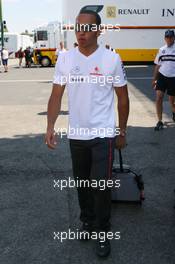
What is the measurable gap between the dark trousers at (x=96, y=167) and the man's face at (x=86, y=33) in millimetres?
788

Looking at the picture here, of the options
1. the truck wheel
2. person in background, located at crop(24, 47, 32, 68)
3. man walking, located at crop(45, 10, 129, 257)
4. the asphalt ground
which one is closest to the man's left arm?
man walking, located at crop(45, 10, 129, 257)

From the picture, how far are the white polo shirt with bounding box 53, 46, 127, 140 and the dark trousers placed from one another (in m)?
0.08

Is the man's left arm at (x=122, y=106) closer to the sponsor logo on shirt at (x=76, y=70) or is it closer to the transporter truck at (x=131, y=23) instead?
the sponsor logo on shirt at (x=76, y=70)

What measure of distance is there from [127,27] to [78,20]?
15442 millimetres

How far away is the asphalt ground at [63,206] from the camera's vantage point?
11.7 feet

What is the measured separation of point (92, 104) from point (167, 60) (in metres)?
5.07

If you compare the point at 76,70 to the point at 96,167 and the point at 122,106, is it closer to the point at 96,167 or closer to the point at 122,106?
the point at 122,106

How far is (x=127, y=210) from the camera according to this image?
436cm

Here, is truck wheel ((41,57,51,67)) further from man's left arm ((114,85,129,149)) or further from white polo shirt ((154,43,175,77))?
man's left arm ((114,85,129,149))

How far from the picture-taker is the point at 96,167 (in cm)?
336

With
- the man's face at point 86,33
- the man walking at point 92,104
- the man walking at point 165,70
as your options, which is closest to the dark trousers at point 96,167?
the man walking at point 92,104

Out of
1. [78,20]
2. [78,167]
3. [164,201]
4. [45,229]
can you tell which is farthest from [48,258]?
[78,20]

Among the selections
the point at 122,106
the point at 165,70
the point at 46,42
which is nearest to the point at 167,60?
the point at 165,70

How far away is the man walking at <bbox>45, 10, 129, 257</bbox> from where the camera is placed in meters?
3.19
